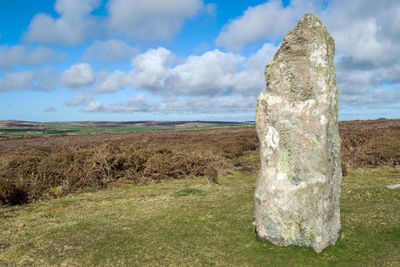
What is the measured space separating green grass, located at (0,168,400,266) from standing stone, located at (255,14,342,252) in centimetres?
44

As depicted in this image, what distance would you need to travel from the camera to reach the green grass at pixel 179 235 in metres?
5.29

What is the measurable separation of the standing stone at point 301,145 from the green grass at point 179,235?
0.44 m

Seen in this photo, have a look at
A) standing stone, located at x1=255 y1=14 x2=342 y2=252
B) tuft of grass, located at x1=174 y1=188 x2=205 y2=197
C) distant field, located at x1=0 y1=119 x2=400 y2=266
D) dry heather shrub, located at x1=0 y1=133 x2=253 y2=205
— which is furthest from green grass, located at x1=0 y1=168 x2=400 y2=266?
dry heather shrub, located at x1=0 y1=133 x2=253 y2=205

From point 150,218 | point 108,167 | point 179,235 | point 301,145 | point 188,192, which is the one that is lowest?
point 188,192

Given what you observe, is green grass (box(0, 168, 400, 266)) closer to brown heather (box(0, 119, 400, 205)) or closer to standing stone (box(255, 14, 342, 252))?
standing stone (box(255, 14, 342, 252))

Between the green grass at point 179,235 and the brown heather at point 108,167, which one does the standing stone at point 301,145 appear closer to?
the green grass at point 179,235

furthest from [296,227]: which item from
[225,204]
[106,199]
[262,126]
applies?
[106,199]

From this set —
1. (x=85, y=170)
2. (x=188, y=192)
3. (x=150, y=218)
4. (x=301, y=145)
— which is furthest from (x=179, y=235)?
(x=85, y=170)

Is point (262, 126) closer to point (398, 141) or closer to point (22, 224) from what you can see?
point (22, 224)

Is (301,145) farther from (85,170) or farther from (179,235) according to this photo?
(85,170)

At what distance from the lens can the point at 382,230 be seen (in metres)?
6.03

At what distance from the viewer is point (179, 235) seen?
21.8ft

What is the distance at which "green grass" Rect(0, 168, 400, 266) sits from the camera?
17.4 feet

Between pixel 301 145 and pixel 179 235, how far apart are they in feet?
11.6
